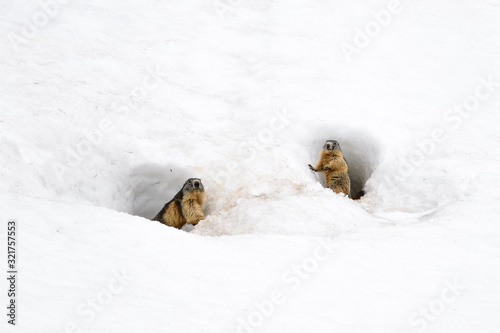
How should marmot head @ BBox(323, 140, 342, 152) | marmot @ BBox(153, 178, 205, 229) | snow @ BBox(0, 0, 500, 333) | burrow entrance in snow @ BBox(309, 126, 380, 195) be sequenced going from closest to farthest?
snow @ BBox(0, 0, 500, 333), marmot @ BBox(153, 178, 205, 229), marmot head @ BBox(323, 140, 342, 152), burrow entrance in snow @ BBox(309, 126, 380, 195)

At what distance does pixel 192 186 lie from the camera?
904 centimetres

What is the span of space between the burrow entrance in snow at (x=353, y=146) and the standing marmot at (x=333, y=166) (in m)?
0.32

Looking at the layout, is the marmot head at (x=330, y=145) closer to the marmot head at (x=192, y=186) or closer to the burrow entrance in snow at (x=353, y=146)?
the burrow entrance in snow at (x=353, y=146)

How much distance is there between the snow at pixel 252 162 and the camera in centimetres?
596

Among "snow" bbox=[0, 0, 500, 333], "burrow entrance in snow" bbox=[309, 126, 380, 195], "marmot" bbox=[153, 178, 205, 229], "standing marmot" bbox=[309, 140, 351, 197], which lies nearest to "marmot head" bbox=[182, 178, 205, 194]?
"marmot" bbox=[153, 178, 205, 229]

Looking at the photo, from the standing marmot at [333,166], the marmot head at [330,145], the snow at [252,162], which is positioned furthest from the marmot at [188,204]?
the marmot head at [330,145]

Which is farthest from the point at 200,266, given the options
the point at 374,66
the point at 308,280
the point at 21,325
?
the point at 374,66

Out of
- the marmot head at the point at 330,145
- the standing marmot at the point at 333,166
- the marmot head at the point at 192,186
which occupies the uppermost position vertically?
the marmot head at the point at 330,145

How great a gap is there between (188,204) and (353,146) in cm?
401

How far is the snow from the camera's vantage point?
596cm

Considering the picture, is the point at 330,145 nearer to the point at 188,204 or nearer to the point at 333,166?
the point at 333,166

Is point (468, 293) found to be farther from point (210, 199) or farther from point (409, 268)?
point (210, 199)

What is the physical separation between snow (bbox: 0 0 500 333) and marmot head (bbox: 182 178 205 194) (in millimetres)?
400

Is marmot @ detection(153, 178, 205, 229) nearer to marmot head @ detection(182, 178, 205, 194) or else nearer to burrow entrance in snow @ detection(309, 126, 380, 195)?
marmot head @ detection(182, 178, 205, 194)
